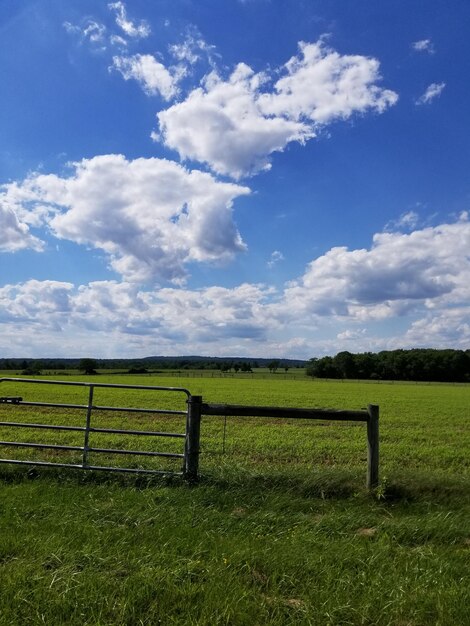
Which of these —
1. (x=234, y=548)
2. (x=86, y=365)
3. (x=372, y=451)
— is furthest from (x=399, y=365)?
(x=234, y=548)

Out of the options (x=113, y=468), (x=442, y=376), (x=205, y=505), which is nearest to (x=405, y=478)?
(x=205, y=505)

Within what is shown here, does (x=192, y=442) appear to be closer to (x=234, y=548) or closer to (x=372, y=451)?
(x=372, y=451)

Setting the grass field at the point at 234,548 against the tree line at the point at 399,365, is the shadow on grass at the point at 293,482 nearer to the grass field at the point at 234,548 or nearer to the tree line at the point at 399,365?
the grass field at the point at 234,548

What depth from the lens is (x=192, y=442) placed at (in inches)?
292

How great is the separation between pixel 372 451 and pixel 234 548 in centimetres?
315

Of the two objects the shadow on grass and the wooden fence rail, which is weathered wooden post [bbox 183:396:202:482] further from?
the shadow on grass

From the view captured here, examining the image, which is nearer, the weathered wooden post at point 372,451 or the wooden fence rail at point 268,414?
the weathered wooden post at point 372,451

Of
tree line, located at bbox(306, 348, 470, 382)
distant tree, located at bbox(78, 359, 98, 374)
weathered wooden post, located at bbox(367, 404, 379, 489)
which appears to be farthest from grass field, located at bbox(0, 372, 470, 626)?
tree line, located at bbox(306, 348, 470, 382)

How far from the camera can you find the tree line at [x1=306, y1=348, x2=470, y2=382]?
12925 centimetres

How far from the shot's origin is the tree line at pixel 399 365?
129250mm


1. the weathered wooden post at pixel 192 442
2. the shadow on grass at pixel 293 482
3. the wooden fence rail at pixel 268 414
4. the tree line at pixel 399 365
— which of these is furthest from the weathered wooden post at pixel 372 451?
the tree line at pixel 399 365

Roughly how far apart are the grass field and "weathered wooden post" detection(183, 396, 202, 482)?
0.23m

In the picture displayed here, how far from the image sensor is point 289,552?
4.63 m

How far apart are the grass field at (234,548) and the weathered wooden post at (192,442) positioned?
0.74 feet
